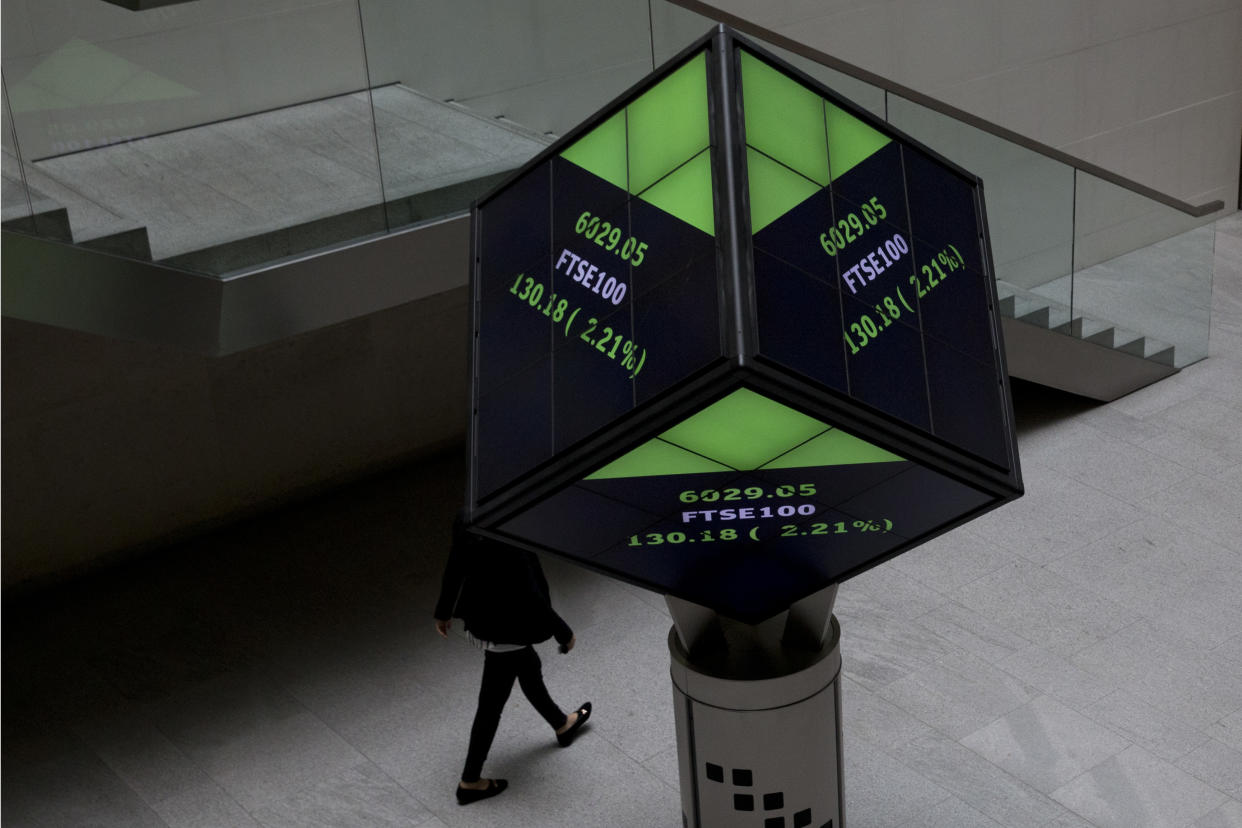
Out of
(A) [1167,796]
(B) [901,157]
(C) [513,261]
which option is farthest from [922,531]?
(A) [1167,796]

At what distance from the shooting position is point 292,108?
6.26 m

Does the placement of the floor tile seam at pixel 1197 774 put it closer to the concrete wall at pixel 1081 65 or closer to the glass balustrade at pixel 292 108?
the glass balustrade at pixel 292 108

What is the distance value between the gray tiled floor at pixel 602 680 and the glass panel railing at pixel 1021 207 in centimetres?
126

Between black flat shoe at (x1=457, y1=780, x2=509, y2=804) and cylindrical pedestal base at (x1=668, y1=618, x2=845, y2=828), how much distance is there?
1725 millimetres

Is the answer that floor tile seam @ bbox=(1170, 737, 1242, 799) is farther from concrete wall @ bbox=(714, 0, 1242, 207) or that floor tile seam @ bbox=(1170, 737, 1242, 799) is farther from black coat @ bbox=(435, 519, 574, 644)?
concrete wall @ bbox=(714, 0, 1242, 207)

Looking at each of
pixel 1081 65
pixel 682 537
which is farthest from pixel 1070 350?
pixel 682 537

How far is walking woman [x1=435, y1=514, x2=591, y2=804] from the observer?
581cm

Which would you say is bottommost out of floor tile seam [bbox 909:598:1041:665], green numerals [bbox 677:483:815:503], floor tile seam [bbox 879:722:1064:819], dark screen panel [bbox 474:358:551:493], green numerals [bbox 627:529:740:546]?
floor tile seam [bbox 909:598:1041:665]

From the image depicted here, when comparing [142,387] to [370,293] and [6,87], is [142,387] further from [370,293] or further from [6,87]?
[6,87]

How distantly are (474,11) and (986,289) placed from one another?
396 centimetres

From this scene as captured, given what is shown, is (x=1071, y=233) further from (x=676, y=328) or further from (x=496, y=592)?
(x=676, y=328)

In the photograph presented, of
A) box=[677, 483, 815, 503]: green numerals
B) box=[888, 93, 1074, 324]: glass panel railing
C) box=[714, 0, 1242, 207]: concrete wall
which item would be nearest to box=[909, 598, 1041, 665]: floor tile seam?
box=[888, 93, 1074, 324]: glass panel railing

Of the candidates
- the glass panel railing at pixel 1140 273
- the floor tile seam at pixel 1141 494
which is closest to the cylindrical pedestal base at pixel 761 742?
the floor tile seam at pixel 1141 494

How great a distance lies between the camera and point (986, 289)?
409 centimetres
